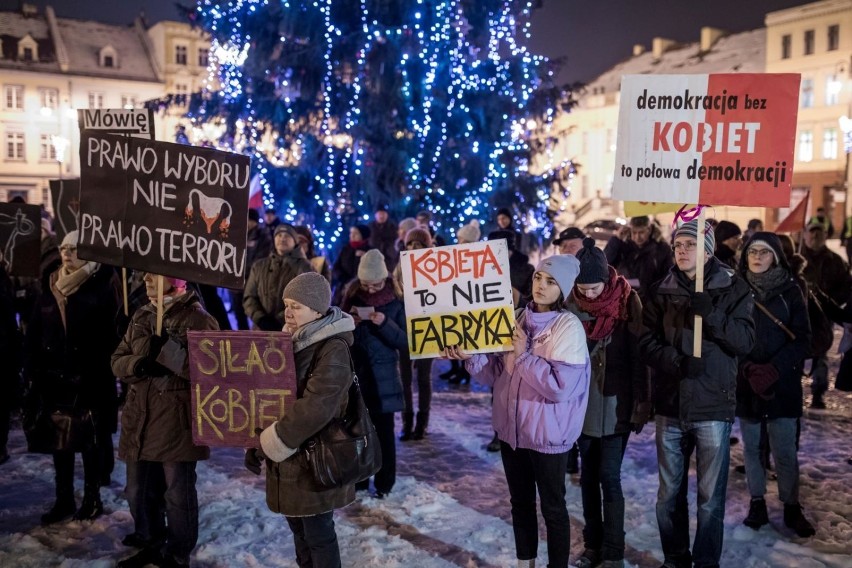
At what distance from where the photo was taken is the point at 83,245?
5.18m

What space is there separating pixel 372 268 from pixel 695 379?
2.81m

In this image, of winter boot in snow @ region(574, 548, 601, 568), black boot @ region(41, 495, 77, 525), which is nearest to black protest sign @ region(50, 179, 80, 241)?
black boot @ region(41, 495, 77, 525)

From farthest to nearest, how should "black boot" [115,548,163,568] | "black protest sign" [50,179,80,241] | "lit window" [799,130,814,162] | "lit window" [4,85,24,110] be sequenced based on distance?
1. "lit window" [4,85,24,110]
2. "lit window" [799,130,814,162]
3. "black protest sign" [50,179,80,241]
4. "black boot" [115,548,163,568]

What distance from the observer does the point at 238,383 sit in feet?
14.3

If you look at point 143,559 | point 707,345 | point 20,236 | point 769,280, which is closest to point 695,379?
point 707,345

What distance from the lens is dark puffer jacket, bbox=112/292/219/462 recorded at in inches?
199

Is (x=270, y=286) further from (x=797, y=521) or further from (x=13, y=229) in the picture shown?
(x=797, y=521)

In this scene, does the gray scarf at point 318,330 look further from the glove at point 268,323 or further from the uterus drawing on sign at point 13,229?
the uterus drawing on sign at point 13,229

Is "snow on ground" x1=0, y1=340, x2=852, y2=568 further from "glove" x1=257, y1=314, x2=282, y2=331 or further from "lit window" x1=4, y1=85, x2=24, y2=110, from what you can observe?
"lit window" x1=4, y1=85, x2=24, y2=110

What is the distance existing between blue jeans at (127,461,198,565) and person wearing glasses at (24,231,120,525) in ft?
3.43

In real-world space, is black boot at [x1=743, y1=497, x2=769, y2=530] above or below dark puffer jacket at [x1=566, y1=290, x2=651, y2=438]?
below

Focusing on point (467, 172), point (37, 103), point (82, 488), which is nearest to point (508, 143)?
point (467, 172)

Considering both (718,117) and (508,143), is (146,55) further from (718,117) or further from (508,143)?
(718,117)

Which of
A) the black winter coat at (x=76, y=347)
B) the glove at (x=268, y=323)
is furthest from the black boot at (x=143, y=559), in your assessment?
the glove at (x=268, y=323)
